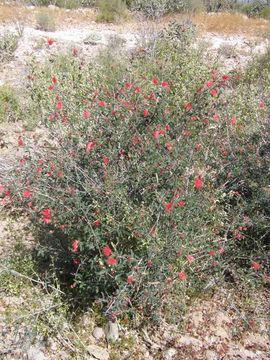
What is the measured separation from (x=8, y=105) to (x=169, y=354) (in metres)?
4.17

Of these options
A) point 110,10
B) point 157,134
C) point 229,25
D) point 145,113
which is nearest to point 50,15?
point 110,10

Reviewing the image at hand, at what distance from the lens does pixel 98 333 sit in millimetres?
2723

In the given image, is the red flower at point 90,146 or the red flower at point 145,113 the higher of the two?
the red flower at point 145,113

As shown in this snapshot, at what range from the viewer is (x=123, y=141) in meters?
3.14

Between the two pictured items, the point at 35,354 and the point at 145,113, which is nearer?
the point at 35,354

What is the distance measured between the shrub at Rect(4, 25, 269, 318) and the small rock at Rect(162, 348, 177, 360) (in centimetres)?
29

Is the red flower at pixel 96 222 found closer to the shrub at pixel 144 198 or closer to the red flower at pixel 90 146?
the shrub at pixel 144 198

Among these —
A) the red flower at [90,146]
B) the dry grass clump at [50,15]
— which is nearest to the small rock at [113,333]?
the red flower at [90,146]

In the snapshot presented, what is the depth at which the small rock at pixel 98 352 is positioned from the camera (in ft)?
8.47

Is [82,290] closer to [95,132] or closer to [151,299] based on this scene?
[151,299]

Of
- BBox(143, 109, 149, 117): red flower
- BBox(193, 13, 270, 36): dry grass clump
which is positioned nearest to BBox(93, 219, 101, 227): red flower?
BBox(143, 109, 149, 117): red flower

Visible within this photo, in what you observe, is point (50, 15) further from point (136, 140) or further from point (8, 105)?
point (136, 140)

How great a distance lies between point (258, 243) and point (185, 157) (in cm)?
93

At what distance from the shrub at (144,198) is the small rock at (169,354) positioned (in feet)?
0.96
